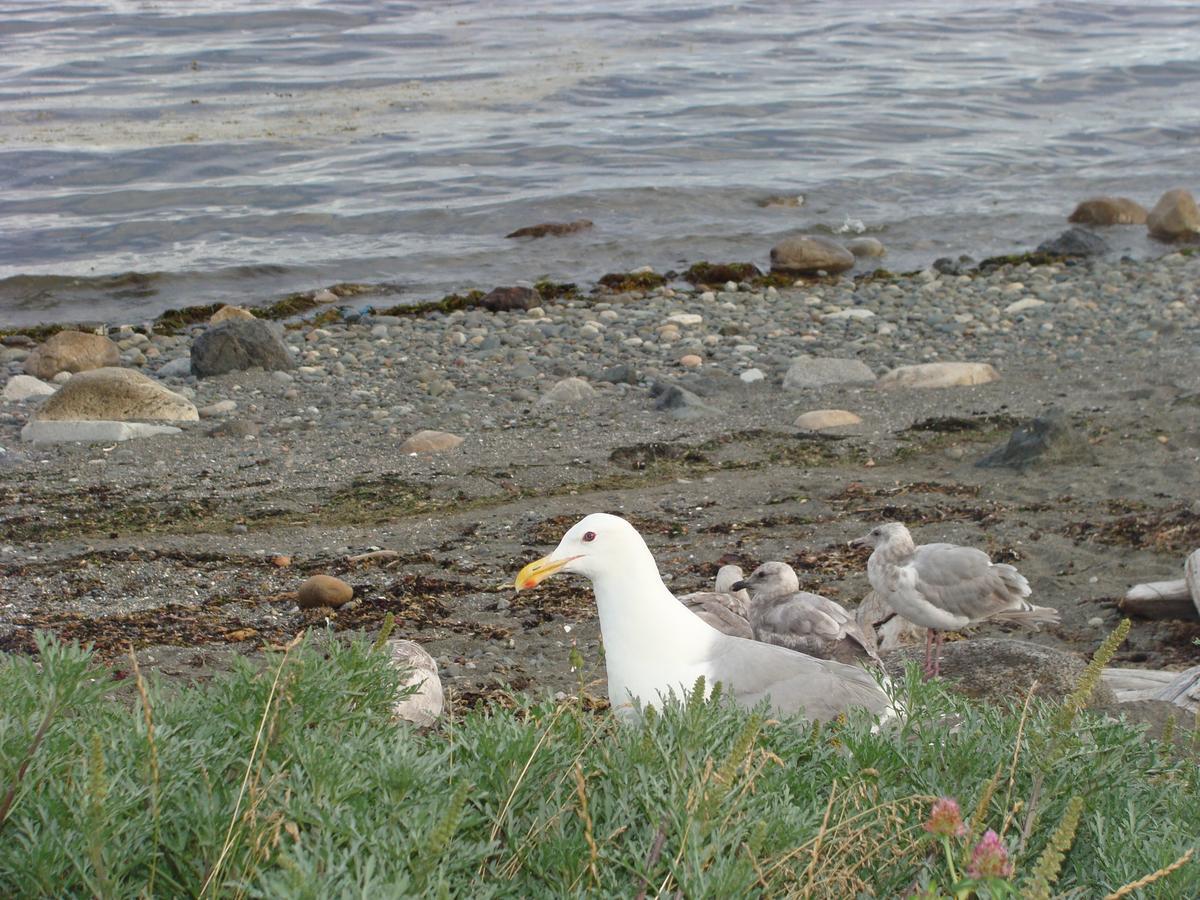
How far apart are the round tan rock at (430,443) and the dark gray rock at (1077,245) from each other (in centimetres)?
1011

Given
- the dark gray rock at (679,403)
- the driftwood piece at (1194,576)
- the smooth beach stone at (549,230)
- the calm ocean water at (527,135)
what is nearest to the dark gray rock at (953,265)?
the calm ocean water at (527,135)

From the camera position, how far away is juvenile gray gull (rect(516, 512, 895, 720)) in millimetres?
4340

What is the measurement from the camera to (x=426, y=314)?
1463 cm

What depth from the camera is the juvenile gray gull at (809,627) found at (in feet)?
19.5

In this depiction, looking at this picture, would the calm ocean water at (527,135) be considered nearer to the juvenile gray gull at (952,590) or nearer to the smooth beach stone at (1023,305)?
the smooth beach stone at (1023,305)

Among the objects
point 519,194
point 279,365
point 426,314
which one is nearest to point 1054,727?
point 279,365

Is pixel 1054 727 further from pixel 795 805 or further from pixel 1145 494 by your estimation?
pixel 1145 494

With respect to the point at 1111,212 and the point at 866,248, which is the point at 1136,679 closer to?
the point at 866,248

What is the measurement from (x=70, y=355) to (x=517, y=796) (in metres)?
11.2

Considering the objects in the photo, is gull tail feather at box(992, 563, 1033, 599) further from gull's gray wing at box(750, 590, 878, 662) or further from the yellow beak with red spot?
the yellow beak with red spot

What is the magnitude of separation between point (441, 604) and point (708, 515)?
1987mm

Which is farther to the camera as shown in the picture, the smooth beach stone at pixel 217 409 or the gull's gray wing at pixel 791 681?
the smooth beach stone at pixel 217 409

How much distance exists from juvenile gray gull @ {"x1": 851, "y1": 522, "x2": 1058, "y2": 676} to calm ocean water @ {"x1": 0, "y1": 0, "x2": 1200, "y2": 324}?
10.5 m

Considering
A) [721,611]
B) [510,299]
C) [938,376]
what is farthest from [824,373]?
[721,611]
